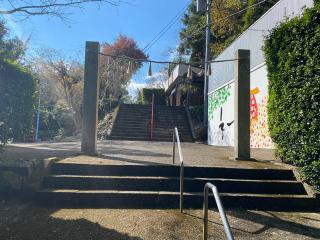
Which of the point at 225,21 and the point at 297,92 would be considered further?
the point at 225,21

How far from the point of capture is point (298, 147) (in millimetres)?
5695

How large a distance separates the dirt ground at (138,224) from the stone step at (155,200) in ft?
0.72

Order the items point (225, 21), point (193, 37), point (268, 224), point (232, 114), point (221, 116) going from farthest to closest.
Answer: point (193, 37), point (225, 21), point (221, 116), point (232, 114), point (268, 224)

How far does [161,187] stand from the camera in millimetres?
5629

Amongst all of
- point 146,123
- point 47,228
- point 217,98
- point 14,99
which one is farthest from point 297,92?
point 146,123

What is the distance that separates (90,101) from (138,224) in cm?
391

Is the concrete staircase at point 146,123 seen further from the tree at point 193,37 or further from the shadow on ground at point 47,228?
the shadow on ground at point 47,228

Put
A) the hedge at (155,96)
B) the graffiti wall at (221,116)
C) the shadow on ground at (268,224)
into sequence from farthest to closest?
the hedge at (155,96) < the graffiti wall at (221,116) < the shadow on ground at (268,224)

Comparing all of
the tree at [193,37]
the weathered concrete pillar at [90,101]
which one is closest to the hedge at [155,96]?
the tree at [193,37]

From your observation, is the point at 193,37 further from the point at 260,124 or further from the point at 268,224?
the point at 268,224

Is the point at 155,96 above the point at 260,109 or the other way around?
above

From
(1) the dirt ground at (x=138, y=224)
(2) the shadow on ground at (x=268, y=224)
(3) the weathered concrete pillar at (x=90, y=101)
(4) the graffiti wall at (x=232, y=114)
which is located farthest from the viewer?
(4) the graffiti wall at (x=232, y=114)

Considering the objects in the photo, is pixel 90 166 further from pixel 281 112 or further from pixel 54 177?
pixel 281 112

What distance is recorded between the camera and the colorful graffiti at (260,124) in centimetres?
1033
